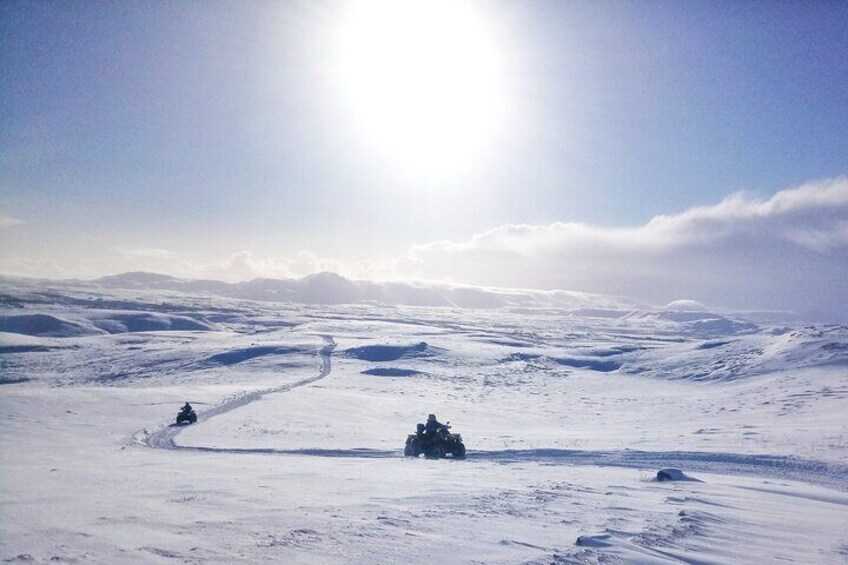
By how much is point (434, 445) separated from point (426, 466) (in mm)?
5061

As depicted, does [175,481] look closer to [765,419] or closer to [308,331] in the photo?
[765,419]

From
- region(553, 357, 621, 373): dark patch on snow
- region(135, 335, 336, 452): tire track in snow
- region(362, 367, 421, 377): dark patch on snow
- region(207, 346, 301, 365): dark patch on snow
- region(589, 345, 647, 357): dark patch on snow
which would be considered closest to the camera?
region(135, 335, 336, 452): tire track in snow

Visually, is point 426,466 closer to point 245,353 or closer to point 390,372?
point 390,372

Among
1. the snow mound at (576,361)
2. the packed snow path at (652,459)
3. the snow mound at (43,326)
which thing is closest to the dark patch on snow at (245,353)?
the snow mound at (576,361)

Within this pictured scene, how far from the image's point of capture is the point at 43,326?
12194cm

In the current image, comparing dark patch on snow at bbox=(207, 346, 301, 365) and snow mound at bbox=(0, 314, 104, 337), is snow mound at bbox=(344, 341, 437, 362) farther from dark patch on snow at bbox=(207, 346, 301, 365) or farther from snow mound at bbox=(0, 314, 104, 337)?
snow mound at bbox=(0, 314, 104, 337)

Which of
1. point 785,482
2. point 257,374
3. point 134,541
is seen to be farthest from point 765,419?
point 257,374

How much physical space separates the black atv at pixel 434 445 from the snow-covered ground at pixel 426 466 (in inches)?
35.3

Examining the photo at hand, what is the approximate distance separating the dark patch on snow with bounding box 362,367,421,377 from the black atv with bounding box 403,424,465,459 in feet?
128

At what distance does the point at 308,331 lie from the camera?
12125cm

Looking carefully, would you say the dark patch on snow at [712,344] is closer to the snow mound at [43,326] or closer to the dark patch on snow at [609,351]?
the dark patch on snow at [609,351]

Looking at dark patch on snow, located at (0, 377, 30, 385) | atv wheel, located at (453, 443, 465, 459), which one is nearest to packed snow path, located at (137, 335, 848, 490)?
atv wheel, located at (453, 443, 465, 459)

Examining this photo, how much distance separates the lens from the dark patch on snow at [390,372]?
66812 millimetres

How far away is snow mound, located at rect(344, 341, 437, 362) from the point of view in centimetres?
8156
